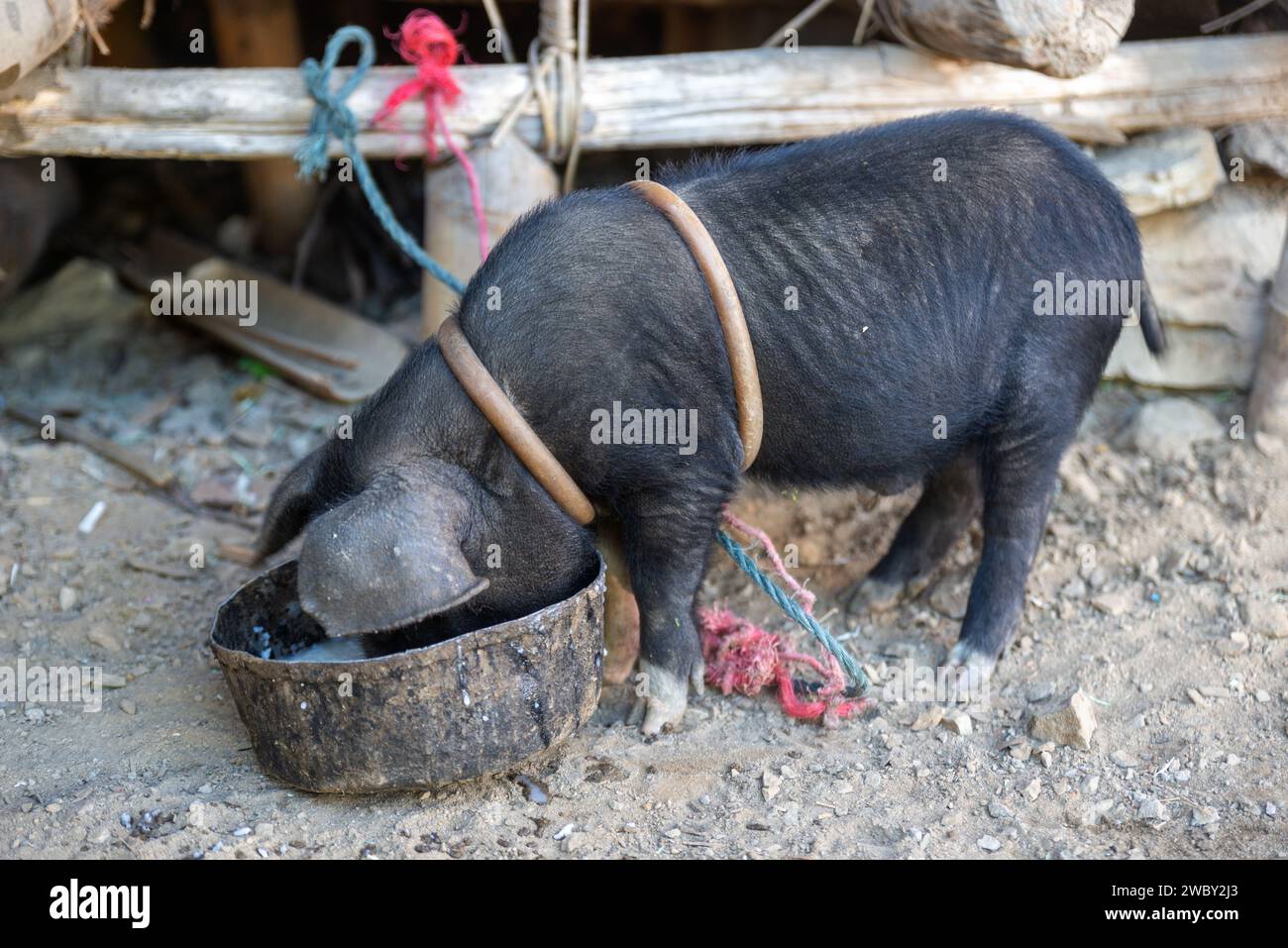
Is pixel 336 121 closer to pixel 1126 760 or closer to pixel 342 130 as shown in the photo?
pixel 342 130

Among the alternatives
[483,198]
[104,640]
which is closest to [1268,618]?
[483,198]

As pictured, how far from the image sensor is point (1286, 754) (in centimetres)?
355

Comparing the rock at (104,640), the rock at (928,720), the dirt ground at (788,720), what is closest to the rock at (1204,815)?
the dirt ground at (788,720)

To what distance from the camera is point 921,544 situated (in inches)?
178

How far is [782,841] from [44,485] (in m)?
3.28

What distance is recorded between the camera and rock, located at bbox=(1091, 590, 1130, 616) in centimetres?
423

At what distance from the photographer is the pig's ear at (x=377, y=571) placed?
3.06m

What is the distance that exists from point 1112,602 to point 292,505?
263 cm

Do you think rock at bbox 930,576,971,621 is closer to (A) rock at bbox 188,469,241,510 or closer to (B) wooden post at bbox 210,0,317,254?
(A) rock at bbox 188,469,241,510

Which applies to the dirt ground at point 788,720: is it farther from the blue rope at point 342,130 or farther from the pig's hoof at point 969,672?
the blue rope at point 342,130

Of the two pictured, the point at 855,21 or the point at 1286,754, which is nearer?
the point at 1286,754

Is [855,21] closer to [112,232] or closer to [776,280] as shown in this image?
[776,280]

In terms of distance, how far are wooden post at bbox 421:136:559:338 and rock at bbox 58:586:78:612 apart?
1519 millimetres

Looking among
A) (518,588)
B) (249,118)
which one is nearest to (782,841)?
(518,588)
